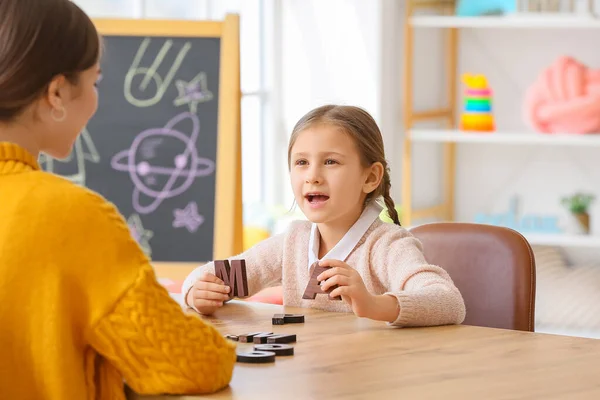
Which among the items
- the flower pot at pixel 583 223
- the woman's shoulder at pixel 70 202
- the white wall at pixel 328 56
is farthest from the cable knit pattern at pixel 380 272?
the flower pot at pixel 583 223

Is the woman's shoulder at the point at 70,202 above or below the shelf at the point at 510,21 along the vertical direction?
below

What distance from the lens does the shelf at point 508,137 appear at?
4230 millimetres

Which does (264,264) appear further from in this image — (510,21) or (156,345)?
(510,21)

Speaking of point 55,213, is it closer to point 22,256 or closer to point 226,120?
point 22,256

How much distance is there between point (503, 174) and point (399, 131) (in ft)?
1.92

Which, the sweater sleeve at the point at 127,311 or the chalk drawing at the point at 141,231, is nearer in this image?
the sweater sleeve at the point at 127,311

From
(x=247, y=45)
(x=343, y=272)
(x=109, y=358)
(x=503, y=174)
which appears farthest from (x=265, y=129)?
(x=109, y=358)

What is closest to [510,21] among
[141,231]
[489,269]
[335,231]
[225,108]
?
[225,108]

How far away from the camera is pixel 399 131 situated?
4.55m

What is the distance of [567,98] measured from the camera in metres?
4.28

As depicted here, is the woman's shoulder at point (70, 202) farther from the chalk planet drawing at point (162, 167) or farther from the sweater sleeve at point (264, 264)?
the chalk planet drawing at point (162, 167)

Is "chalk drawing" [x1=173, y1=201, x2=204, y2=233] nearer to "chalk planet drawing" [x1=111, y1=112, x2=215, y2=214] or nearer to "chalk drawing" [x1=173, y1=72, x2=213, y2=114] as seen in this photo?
"chalk planet drawing" [x1=111, y1=112, x2=215, y2=214]

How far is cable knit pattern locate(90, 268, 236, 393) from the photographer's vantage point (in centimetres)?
127

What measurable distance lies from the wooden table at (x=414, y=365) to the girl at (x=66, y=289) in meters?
0.06
